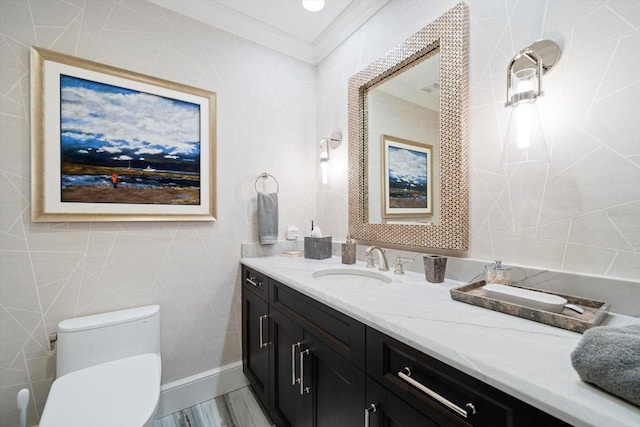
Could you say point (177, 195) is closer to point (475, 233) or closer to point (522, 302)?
point (475, 233)

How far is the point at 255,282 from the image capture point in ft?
5.24

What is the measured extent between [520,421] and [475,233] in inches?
29.5

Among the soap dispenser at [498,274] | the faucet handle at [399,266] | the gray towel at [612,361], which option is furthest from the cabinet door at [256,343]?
the gray towel at [612,361]

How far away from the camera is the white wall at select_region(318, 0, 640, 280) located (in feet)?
2.54

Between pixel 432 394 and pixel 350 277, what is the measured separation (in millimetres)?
836

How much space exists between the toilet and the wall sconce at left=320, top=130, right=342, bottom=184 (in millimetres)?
1303

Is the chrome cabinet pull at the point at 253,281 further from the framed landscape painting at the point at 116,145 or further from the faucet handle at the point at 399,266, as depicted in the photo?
the faucet handle at the point at 399,266

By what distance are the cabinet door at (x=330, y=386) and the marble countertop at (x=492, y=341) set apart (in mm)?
197

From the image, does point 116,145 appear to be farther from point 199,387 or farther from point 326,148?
point 199,387

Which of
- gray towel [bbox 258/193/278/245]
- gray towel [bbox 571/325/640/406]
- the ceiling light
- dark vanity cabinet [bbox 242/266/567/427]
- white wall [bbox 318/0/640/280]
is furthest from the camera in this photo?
gray towel [bbox 258/193/278/245]

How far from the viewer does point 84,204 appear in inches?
52.8

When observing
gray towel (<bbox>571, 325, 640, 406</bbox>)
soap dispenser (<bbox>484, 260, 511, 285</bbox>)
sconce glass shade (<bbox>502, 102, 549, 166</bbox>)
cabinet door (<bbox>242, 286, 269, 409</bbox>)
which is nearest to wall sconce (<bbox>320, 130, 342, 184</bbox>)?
cabinet door (<bbox>242, 286, 269, 409</bbox>)

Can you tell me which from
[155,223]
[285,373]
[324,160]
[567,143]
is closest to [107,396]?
[285,373]

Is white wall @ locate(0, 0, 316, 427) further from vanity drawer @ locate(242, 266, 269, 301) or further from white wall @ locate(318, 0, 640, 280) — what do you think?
white wall @ locate(318, 0, 640, 280)
